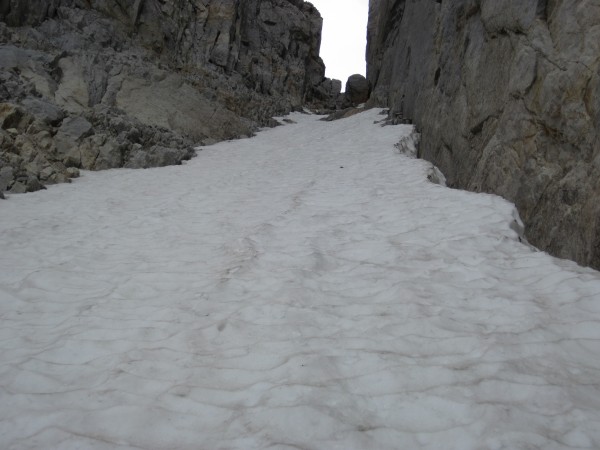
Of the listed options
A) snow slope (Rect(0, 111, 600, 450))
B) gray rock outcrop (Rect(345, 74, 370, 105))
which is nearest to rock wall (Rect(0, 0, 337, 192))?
snow slope (Rect(0, 111, 600, 450))

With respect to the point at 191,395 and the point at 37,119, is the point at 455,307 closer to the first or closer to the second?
the point at 191,395

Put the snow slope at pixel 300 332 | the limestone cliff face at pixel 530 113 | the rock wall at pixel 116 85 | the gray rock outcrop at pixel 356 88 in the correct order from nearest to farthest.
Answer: the snow slope at pixel 300 332
the limestone cliff face at pixel 530 113
the rock wall at pixel 116 85
the gray rock outcrop at pixel 356 88

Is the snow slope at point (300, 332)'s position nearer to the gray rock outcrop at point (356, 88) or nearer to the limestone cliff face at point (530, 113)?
the limestone cliff face at point (530, 113)

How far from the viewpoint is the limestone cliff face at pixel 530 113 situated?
5293mm

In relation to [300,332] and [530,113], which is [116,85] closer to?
[530,113]

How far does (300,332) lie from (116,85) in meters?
15.4

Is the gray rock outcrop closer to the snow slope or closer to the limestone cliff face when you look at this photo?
the limestone cliff face

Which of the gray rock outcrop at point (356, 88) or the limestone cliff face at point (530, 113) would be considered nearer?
the limestone cliff face at point (530, 113)

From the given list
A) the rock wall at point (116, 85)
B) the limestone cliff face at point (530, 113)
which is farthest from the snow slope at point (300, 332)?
the rock wall at point (116, 85)

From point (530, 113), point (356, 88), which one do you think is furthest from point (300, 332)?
point (356, 88)

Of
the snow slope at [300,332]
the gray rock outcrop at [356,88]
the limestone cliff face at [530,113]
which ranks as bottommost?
the snow slope at [300,332]

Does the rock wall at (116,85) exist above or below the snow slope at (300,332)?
above

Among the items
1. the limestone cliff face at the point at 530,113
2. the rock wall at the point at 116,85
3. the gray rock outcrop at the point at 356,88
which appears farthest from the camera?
the gray rock outcrop at the point at 356,88

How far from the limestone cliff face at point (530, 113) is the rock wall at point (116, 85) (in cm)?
866
